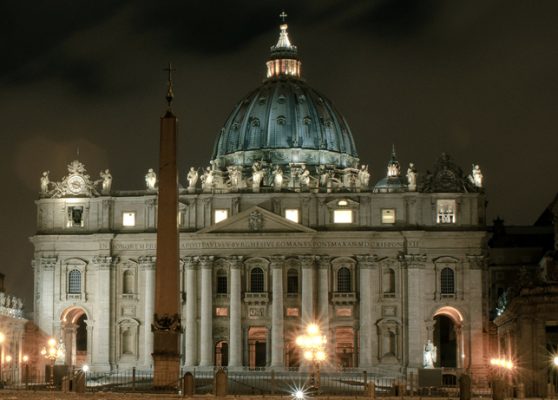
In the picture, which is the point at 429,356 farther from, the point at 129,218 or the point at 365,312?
the point at 129,218

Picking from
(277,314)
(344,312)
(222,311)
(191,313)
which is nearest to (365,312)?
(344,312)

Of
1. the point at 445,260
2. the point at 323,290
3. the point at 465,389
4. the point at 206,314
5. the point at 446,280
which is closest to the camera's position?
the point at 465,389

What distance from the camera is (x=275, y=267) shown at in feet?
399

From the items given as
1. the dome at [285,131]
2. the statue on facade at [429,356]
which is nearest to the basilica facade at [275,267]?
the statue on facade at [429,356]

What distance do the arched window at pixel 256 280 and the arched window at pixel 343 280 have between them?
5991 millimetres

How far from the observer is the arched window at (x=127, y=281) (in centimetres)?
12462

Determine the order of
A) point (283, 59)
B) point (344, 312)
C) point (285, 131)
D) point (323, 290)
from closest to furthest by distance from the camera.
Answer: point (323, 290), point (344, 312), point (285, 131), point (283, 59)

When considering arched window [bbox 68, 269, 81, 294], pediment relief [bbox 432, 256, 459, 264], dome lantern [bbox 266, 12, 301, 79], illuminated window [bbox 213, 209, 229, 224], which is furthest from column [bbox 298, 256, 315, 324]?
dome lantern [bbox 266, 12, 301, 79]

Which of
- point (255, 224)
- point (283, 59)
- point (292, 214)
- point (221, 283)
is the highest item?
point (283, 59)

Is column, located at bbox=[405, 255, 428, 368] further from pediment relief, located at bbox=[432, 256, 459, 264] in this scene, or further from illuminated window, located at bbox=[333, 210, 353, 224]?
illuminated window, located at bbox=[333, 210, 353, 224]

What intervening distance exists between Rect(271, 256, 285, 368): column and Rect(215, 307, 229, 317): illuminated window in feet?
12.3

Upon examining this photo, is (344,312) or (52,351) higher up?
(344,312)

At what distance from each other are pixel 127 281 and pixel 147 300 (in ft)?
9.53

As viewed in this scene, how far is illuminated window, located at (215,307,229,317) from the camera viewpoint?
123 m
